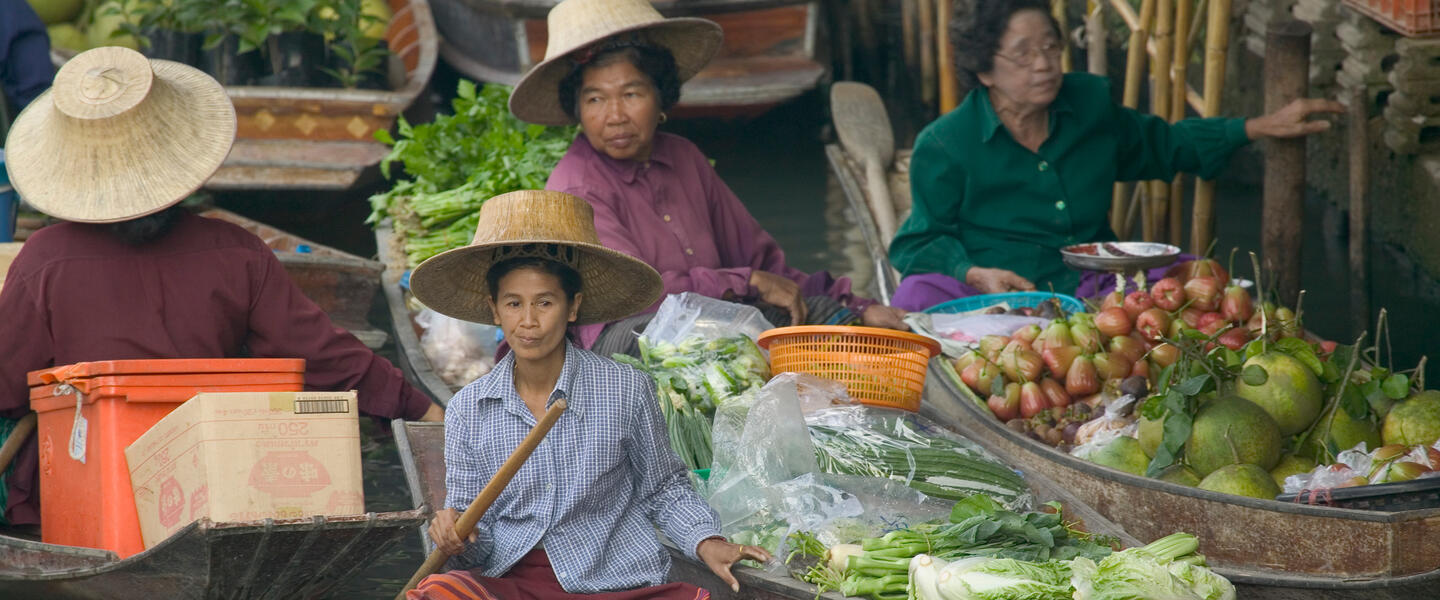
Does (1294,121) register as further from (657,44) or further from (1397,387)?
(657,44)

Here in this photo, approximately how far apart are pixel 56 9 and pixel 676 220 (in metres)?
5.29

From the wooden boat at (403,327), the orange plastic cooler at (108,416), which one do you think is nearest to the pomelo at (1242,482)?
the orange plastic cooler at (108,416)

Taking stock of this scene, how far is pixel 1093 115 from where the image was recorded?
496 cm

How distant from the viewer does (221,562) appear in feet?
9.48

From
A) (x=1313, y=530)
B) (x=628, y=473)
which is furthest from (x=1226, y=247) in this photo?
(x=628, y=473)

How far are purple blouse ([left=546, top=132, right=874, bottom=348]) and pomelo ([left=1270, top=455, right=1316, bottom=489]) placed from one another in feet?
5.07

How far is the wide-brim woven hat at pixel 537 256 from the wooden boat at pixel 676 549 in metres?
0.40

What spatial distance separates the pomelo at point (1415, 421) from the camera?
3.41 meters

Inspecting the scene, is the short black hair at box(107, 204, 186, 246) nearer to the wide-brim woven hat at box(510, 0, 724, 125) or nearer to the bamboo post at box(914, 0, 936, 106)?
the wide-brim woven hat at box(510, 0, 724, 125)

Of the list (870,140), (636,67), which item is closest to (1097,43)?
(870,140)

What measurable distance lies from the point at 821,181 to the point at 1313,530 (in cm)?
623

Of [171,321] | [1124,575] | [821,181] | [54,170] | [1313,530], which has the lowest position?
[821,181]

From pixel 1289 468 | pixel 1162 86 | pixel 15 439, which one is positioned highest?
pixel 1162 86

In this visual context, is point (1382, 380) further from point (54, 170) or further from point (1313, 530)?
point (54, 170)
